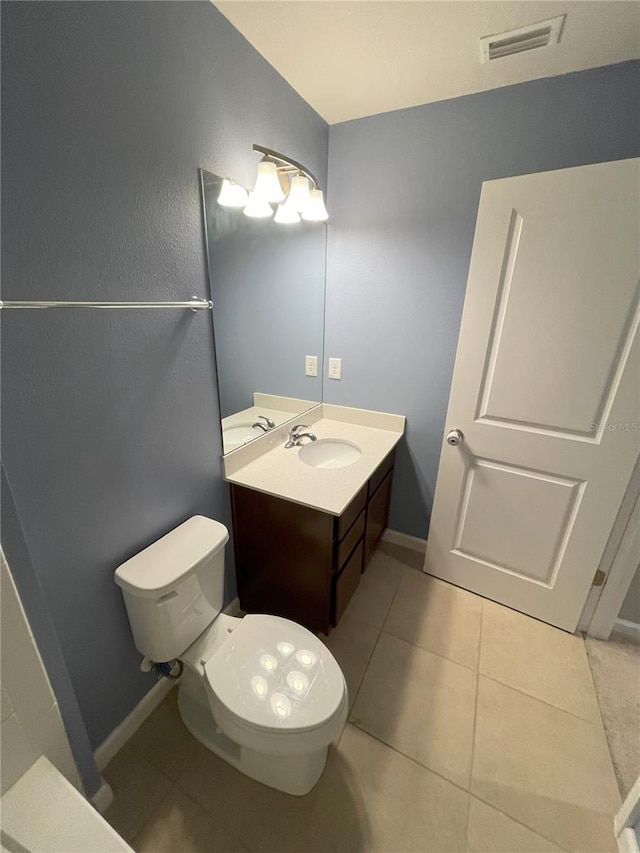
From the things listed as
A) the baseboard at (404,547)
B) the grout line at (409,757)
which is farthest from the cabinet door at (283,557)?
the baseboard at (404,547)

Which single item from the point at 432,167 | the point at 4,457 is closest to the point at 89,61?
the point at 4,457

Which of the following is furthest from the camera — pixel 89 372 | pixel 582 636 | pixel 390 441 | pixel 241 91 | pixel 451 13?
pixel 390 441

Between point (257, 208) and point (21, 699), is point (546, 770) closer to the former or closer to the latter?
point (21, 699)

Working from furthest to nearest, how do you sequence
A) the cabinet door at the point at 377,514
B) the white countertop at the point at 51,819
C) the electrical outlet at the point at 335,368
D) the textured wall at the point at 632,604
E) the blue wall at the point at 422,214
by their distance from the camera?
the electrical outlet at the point at 335,368, the cabinet door at the point at 377,514, the textured wall at the point at 632,604, the blue wall at the point at 422,214, the white countertop at the point at 51,819

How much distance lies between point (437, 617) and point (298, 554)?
841 millimetres

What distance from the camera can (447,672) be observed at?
1429mm

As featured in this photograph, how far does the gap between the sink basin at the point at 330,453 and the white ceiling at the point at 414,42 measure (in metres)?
1.51

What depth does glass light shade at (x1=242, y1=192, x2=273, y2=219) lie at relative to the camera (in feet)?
4.19

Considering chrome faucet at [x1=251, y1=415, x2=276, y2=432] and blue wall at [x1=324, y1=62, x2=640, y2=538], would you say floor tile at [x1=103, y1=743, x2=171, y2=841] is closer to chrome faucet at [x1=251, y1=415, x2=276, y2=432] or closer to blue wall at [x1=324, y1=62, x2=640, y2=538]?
chrome faucet at [x1=251, y1=415, x2=276, y2=432]

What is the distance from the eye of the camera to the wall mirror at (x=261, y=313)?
1271 mm

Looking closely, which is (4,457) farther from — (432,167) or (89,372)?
(432,167)

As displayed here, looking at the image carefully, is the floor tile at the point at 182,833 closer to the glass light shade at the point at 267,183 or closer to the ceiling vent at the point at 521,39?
the glass light shade at the point at 267,183

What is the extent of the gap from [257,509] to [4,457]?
849mm

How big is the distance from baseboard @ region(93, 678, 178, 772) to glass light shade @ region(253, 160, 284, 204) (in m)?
1.87
